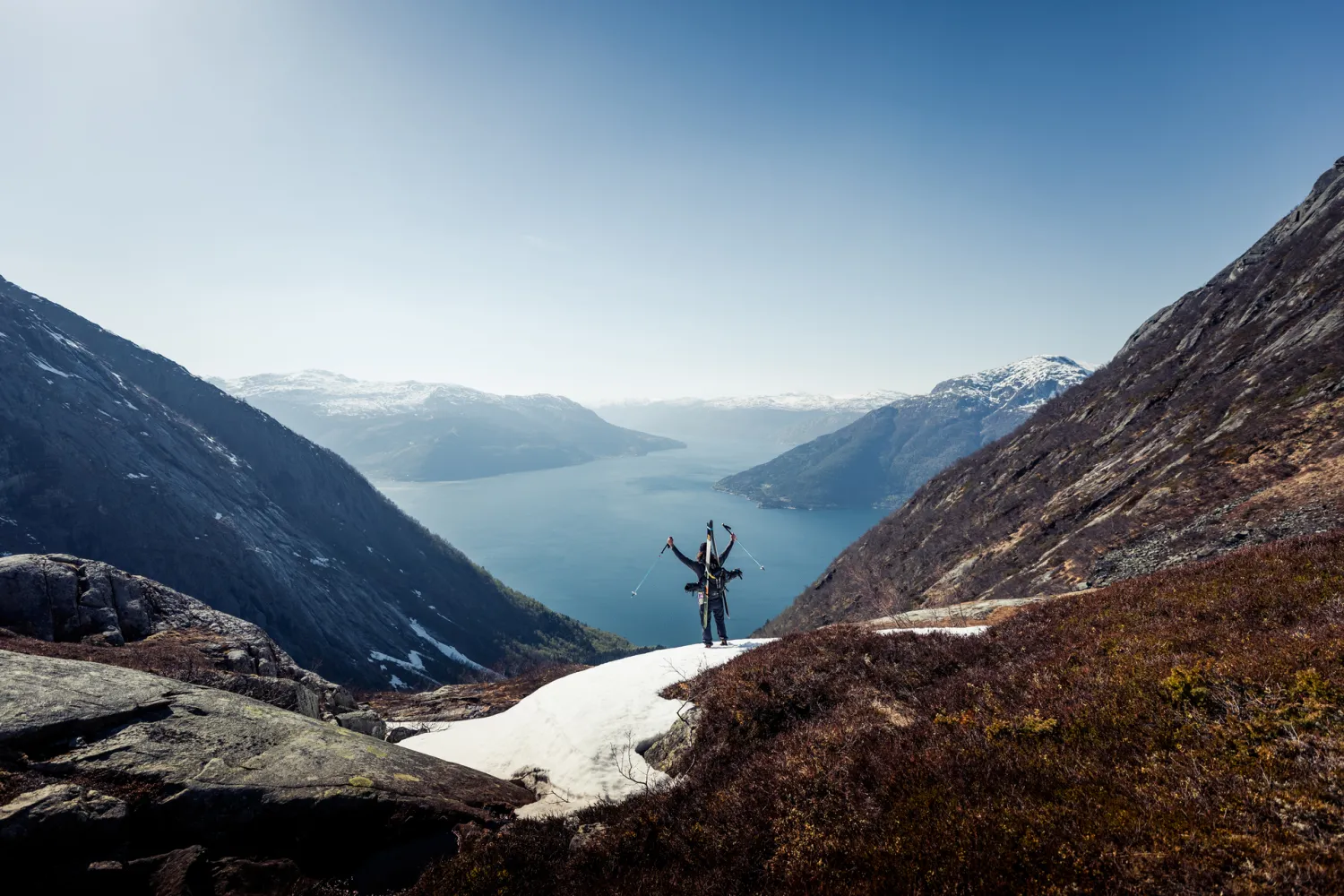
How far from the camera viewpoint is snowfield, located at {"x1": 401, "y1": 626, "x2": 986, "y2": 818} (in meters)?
Answer: 11.5

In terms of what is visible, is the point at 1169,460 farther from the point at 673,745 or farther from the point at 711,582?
the point at 673,745

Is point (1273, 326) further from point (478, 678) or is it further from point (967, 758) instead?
point (478, 678)

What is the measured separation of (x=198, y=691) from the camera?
1102cm

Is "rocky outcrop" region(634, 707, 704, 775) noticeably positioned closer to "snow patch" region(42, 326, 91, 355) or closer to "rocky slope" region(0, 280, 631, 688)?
"rocky slope" region(0, 280, 631, 688)

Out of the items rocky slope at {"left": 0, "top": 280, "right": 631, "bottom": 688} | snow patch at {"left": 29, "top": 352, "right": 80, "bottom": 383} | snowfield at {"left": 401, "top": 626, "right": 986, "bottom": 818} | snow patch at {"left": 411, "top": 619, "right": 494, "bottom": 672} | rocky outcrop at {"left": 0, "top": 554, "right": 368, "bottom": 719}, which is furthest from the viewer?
snow patch at {"left": 411, "top": 619, "right": 494, "bottom": 672}

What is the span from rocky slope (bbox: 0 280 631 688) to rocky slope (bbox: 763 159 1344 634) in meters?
107

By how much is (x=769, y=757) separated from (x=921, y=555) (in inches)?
3042

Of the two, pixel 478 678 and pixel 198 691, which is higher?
pixel 198 691

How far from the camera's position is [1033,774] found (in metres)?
6.49

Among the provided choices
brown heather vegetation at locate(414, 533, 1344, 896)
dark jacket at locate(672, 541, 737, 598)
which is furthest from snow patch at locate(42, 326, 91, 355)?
brown heather vegetation at locate(414, 533, 1344, 896)

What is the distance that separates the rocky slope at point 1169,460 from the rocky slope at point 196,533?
350 ft

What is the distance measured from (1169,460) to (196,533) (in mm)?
188635

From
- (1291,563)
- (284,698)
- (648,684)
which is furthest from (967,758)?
(284,698)

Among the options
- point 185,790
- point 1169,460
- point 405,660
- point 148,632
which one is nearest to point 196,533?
point 405,660
